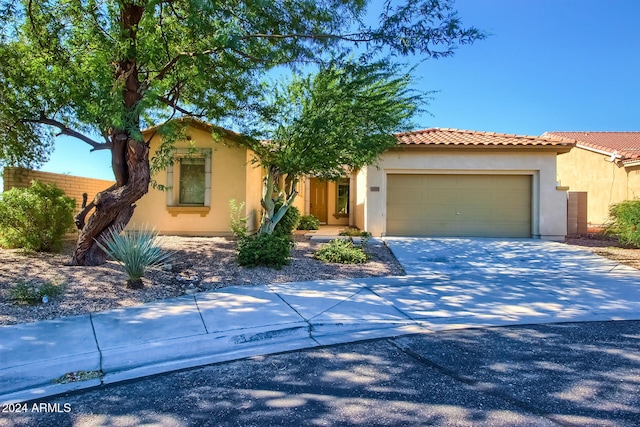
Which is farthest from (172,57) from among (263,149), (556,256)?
(556,256)

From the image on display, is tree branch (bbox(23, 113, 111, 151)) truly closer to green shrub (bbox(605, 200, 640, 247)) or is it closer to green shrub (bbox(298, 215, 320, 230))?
green shrub (bbox(298, 215, 320, 230))

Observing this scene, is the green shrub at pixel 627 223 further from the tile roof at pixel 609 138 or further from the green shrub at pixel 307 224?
the tile roof at pixel 609 138

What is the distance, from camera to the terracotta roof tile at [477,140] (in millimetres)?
13586

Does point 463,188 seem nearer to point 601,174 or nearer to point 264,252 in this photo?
point 264,252

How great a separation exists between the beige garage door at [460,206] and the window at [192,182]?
639cm

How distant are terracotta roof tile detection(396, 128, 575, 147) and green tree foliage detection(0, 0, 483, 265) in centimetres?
677

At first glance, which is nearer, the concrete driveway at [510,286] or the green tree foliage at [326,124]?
the concrete driveway at [510,286]

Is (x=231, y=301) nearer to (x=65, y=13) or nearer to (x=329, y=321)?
(x=329, y=321)

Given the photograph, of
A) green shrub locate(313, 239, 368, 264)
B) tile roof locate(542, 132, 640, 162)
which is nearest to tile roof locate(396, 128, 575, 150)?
green shrub locate(313, 239, 368, 264)

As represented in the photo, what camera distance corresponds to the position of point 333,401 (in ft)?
11.1

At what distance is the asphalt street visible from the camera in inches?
123

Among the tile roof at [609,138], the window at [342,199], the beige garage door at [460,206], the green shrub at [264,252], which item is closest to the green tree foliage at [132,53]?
the green shrub at [264,252]

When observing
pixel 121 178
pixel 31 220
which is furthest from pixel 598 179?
pixel 31 220

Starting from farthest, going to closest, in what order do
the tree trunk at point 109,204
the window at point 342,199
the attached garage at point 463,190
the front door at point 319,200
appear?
the front door at point 319,200 < the window at point 342,199 < the attached garage at point 463,190 < the tree trunk at point 109,204
